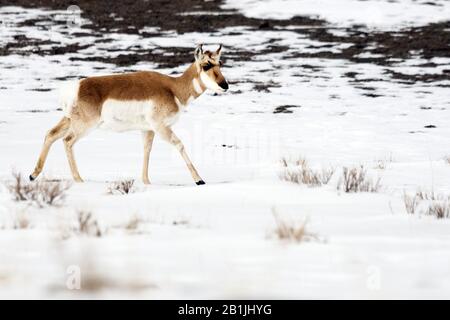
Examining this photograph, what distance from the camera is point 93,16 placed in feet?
114

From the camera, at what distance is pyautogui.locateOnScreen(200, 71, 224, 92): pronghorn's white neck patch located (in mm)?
9082

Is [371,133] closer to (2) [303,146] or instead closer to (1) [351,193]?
(2) [303,146]

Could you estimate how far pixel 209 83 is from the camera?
916cm

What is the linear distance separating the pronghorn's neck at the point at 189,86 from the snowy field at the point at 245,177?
1109 millimetres

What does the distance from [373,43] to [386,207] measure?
939 inches

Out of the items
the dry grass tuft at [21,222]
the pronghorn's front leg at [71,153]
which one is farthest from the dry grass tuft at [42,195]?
the pronghorn's front leg at [71,153]

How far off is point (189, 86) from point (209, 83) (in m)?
0.29

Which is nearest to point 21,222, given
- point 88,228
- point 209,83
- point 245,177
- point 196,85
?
point 88,228

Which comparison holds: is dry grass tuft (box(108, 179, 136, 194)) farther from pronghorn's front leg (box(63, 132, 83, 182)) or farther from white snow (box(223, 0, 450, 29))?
white snow (box(223, 0, 450, 29))

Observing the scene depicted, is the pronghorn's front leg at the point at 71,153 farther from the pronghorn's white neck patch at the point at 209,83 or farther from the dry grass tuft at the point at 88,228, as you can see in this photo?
the dry grass tuft at the point at 88,228

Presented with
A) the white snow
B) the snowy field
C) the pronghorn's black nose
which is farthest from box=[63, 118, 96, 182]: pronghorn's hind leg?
the white snow

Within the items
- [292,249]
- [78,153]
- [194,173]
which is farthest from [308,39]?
[292,249]

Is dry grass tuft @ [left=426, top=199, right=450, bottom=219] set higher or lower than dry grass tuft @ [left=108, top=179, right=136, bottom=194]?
higher

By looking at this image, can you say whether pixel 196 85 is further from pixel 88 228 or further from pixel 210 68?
pixel 88 228
